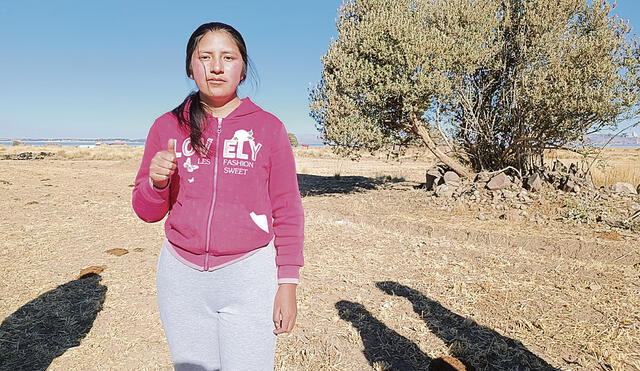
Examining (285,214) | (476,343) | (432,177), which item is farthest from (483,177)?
(285,214)

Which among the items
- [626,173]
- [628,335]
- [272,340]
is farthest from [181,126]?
[626,173]

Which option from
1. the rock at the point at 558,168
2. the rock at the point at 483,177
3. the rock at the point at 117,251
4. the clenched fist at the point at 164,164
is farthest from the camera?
the rock at the point at 483,177

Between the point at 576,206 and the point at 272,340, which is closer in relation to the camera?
the point at 272,340

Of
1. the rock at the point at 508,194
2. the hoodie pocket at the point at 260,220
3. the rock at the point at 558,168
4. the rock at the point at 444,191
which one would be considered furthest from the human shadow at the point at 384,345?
the rock at the point at 558,168

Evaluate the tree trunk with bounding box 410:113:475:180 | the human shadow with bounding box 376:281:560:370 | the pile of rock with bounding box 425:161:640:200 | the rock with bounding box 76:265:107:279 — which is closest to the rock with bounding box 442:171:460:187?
the pile of rock with bounding box 425:161:640:200

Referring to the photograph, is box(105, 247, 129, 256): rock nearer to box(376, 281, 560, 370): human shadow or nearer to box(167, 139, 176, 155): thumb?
box(376, 281, 560, 370): human shadow

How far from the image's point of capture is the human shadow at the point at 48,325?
3436 millimetres

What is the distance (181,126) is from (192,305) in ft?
2.58

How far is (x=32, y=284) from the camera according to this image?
194 inches

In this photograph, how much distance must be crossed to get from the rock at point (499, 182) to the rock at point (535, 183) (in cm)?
52

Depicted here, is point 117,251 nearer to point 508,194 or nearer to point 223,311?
point 223,311

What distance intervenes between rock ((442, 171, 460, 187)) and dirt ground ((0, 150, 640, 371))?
3310mm

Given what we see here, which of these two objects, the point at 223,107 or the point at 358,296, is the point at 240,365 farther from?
the point at 358,296

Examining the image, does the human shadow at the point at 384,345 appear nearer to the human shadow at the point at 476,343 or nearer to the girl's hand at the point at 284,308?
the human shadow at the point at 476,343
